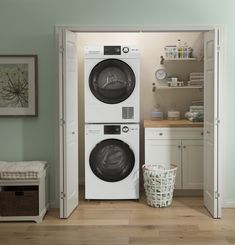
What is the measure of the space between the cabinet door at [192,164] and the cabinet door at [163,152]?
85 mm

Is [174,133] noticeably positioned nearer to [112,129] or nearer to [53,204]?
[112,129]

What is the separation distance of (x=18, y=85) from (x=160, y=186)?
192 cm

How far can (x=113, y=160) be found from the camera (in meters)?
5.33

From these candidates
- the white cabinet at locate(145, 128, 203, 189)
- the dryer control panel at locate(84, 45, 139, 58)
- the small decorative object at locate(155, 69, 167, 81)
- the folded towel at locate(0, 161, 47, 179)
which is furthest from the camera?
the small decorative object at locate(155, 69, 167, 81)

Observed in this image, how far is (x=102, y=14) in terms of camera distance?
485cm

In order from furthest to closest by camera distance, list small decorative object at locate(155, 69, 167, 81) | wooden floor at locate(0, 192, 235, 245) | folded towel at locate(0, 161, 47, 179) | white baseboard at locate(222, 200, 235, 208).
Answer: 1. small decorative object at locate(155, 69, 167, 81)
2. white baseboard at locate(222, 200, 235, 208)
3. folded towel at locate(0, 161, 47, 179)
4. wooden floor at locate(0, 192, 235, 245)

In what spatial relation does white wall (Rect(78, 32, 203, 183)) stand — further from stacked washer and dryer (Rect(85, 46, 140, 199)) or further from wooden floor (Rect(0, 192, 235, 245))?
wooden floor (Rect(0, 192, 235, 245))

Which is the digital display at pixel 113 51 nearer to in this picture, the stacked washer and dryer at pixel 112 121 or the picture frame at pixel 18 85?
the stacked washer and dryer at pixel 112 121

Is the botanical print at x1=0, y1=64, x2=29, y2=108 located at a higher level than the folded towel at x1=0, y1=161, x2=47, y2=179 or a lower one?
higher

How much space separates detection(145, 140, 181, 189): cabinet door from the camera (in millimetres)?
5426

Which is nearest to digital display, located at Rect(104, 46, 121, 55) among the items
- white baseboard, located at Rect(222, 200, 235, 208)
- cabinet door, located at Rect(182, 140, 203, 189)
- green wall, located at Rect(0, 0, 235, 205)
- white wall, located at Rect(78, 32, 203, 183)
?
green wall, located at Rect(0, 0, 235, 205)

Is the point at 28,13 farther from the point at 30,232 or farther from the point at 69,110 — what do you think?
the point at 30,232

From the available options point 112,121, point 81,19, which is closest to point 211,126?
point 112,121

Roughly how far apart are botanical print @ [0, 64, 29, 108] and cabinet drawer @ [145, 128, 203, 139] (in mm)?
1533
